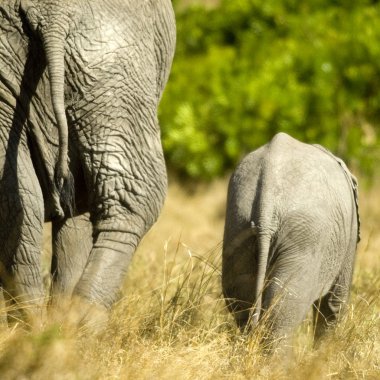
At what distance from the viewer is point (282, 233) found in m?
5.09

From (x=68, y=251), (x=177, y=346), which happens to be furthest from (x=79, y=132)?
(x=177, y=346)

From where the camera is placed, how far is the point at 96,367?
4.44 meters

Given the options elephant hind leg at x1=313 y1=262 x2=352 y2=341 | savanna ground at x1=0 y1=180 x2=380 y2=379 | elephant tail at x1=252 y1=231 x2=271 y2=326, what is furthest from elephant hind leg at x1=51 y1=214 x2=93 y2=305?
elephant hind leg at x1=313 y1=262 x2=352 y2=341

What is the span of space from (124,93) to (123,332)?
3.32ft

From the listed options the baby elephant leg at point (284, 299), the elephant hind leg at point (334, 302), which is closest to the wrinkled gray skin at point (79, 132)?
the baby elephant leg at point (284, 299)

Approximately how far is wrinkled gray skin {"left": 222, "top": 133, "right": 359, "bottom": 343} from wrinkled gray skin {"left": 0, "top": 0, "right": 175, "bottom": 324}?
0.41m

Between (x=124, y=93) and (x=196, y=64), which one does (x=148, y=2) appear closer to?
(x=124, y=93)

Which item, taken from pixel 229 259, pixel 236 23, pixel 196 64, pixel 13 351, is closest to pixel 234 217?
pixel 229 259

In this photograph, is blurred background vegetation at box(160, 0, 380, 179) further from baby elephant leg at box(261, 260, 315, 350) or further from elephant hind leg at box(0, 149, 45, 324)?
elephant hind leg at box(0, 149, 45, 324)

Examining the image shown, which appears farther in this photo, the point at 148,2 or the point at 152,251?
the point at 152,251

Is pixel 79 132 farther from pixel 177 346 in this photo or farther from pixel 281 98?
pixel 281 98

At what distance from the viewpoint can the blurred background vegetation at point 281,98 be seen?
38.3 feet

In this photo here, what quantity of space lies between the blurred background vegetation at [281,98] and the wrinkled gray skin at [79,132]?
6.35m

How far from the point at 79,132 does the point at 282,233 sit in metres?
0.97
